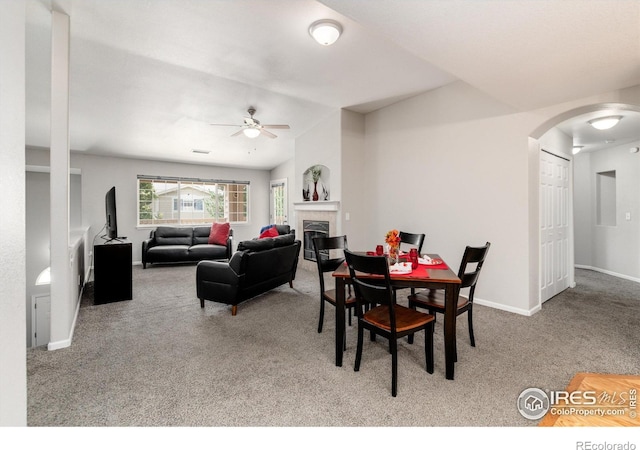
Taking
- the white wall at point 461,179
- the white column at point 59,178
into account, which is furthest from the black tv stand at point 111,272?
the white wall at point 461,179

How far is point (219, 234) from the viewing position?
684 cm

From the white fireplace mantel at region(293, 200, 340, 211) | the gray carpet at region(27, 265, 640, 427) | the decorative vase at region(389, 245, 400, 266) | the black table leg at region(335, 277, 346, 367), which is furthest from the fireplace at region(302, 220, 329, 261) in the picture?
the black table leg at region(335, 277, 346, 367)

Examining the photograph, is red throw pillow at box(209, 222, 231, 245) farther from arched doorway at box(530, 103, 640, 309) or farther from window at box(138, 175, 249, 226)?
arched doorway at box(530, 103, 640, 309)

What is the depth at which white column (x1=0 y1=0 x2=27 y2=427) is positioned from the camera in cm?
96

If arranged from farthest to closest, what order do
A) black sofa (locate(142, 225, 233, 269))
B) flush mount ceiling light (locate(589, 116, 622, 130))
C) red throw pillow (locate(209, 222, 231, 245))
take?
red throw pillow (locate(209, 222, 231, 245)), black sofa (locate(142, 225, 233, 269)), flush mount ceiling light (locate(589, 116, 622, 130))

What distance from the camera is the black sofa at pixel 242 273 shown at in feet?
10.9

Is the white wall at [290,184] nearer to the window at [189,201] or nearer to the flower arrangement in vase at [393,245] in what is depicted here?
the window at [189,201]

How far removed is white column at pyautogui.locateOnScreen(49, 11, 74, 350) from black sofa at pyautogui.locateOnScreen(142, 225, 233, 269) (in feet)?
12.2

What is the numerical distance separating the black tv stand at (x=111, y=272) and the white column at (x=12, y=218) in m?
2.91

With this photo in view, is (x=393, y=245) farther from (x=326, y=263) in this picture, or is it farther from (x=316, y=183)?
(x=316, y=183)

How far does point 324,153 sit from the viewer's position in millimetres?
5285

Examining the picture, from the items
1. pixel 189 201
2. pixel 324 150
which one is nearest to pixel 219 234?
pixel 189 201

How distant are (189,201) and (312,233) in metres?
3.80

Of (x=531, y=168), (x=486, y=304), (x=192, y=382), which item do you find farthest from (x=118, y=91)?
(x=486, y=304)
